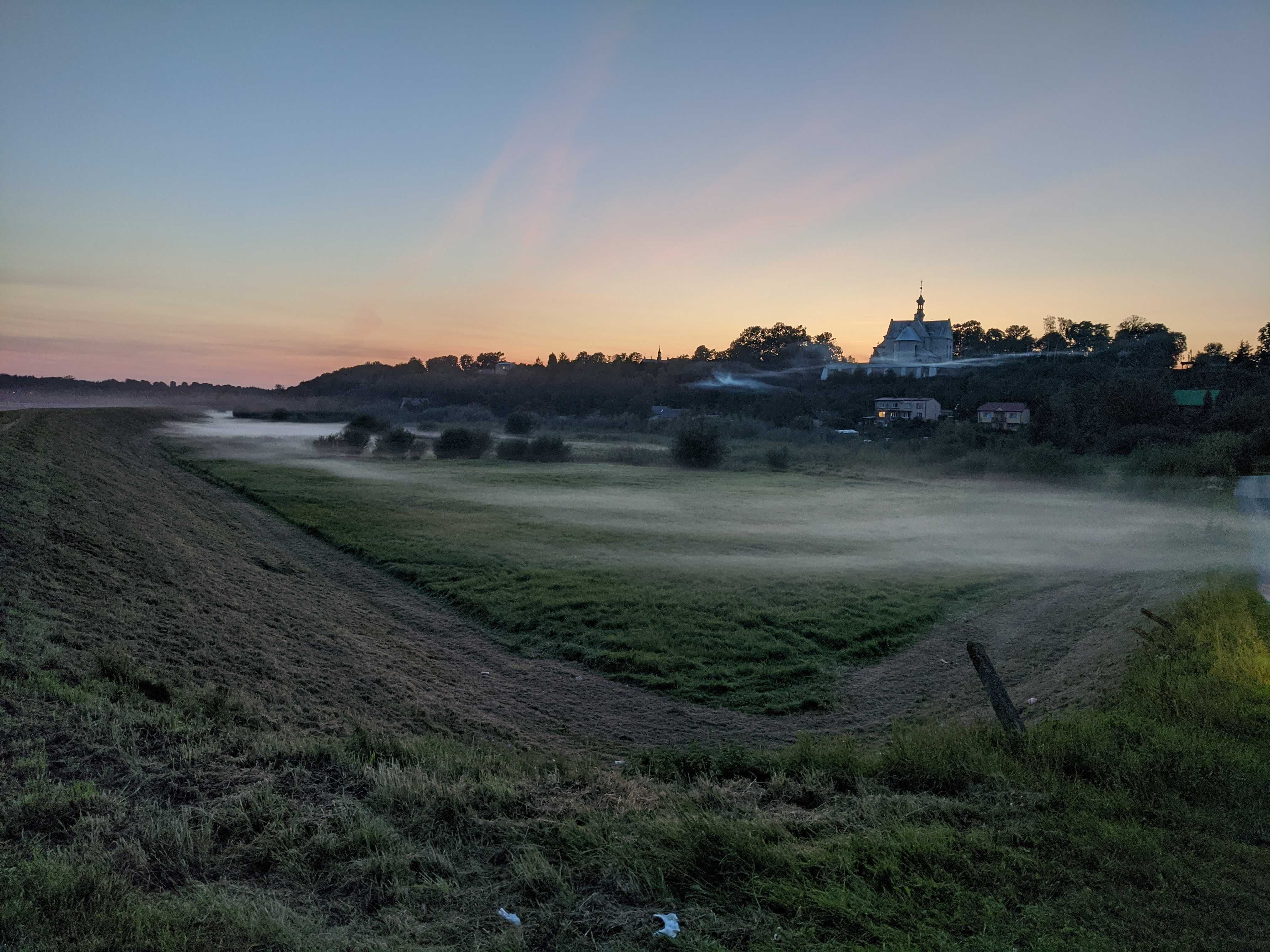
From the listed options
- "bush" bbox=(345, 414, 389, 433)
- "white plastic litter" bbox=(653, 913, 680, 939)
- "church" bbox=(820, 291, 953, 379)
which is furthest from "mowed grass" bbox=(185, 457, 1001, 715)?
"church" bbox=(820, 291, 953, 379)

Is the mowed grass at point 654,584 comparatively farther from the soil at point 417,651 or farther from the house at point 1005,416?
the house at point 1005,416

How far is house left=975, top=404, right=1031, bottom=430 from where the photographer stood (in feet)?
198

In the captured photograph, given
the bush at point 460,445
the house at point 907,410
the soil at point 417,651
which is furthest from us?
the house at point 907,410

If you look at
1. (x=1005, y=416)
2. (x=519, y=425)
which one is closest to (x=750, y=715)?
(x=1005, y=416)

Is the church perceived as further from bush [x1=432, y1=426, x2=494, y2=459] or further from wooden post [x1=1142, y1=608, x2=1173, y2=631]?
wooden post [x1=1142, y1=608, x2=1173, y2=631]

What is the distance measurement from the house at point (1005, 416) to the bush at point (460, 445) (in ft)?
176

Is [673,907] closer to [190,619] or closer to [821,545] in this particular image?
[190,619]

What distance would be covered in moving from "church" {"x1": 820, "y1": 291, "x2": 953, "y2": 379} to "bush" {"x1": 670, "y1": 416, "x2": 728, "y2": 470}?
4781 centimetres

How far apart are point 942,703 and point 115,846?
1308 cm

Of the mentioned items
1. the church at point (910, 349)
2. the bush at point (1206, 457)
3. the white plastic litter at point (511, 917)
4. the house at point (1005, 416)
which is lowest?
the white plastic litter at point (511, 917)

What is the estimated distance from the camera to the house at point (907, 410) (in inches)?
3172

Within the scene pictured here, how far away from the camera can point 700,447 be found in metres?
70.9

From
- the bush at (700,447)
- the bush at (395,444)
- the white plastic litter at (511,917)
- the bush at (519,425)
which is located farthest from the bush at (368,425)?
the white plastic litter at (511,917)

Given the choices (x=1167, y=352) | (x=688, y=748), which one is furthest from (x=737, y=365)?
(x=688, y=748)
